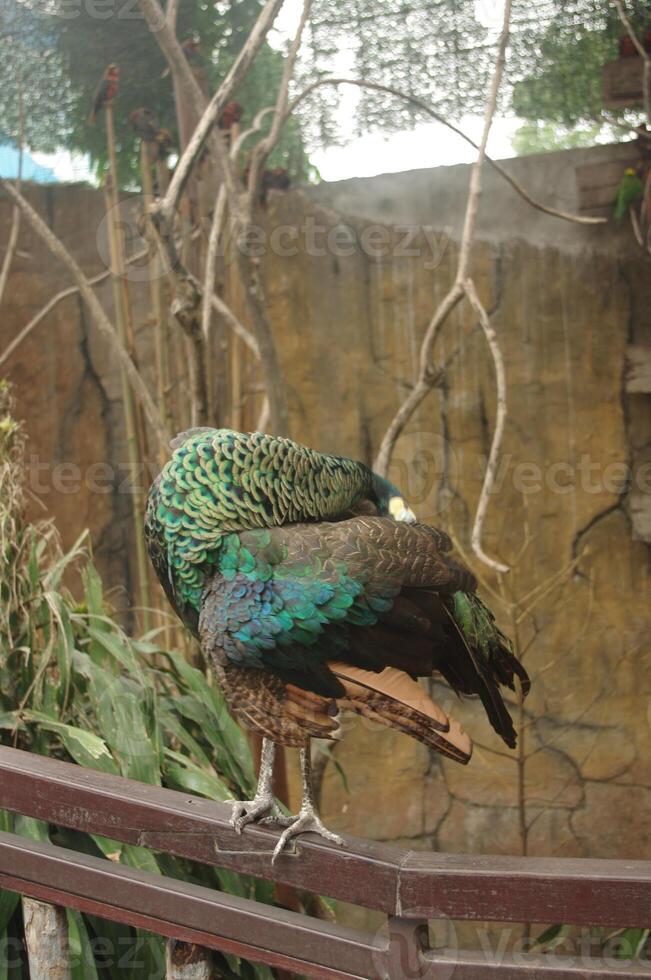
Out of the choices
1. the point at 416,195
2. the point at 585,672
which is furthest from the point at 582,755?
the point at 416,195

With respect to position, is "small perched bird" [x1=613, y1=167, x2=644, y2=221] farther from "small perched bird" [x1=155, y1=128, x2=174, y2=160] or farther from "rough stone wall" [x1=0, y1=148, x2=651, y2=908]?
"small perched bird" [x1=155, y1=128, x2=174, y2=160]

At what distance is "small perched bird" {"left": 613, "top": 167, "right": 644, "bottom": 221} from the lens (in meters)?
2.56

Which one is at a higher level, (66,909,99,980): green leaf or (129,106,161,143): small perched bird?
(129,106,161,143): small perched bird

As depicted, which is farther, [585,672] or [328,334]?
[328,334]

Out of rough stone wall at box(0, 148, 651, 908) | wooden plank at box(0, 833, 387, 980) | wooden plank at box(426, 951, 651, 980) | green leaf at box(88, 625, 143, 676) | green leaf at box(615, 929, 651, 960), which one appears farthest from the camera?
rough stone wall at box(0, 148, 651, 908)

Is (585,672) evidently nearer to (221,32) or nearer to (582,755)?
(582,755)

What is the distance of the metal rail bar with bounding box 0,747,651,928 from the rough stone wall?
1633 millimetres

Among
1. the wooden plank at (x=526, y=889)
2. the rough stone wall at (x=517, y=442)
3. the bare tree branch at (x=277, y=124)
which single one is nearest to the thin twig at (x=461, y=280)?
the bare tree branch at (x=277, y=124)

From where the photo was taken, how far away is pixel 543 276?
9.18 feet

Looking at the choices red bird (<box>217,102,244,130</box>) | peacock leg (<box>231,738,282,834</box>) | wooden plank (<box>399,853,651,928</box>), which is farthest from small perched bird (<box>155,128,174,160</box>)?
wooden plank (<box>399,853,651,928</box>)

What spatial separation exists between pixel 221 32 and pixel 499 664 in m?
2.27

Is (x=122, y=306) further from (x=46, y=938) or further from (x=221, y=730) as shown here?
(x=46, y=938)

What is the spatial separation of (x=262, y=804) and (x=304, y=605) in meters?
0.25

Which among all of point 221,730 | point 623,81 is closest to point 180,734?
point 221,730
